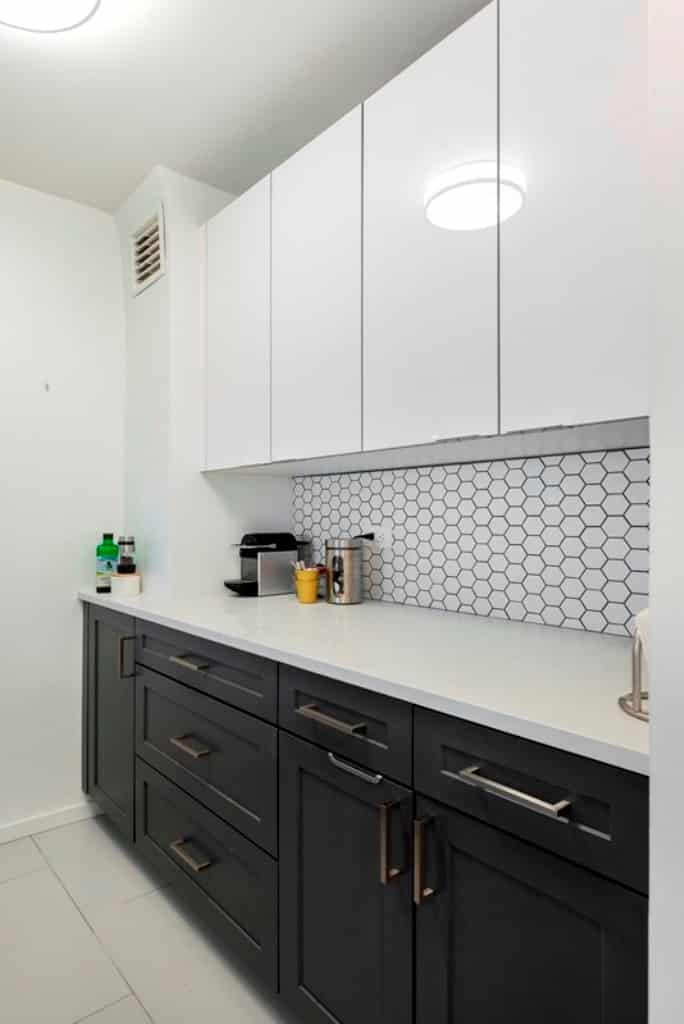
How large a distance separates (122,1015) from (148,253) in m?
2.50

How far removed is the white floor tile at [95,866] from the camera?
1944 millimetres

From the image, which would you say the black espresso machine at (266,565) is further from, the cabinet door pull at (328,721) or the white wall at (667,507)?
the white wall at (667,507)

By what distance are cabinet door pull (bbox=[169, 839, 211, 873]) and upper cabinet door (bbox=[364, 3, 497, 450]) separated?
123 centimetres

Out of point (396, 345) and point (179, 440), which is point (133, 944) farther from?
point (396, 345)

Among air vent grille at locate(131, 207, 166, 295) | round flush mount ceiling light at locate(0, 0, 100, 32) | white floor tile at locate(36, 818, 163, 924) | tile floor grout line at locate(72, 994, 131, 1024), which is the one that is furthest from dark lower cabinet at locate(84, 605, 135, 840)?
round flush mount ceiling light at locate(0, 0, 100, 32)

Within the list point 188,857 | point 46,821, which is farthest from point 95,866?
point 188,857

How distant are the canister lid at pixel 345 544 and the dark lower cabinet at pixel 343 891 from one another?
811 millimetres

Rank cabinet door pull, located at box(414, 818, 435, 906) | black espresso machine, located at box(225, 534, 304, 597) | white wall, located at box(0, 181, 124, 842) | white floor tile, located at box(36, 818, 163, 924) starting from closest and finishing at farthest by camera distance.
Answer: cabinet door pull, located at box(414, 818, 435, 906), white floor tile, located at box(36, 818, 163, 924), black espresso machine, located at box(225, 534, 304, 597), white wall, located at box(0, 181, 124, 842)

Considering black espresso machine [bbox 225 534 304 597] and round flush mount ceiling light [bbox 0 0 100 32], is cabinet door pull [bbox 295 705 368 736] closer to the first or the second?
black espresso machine [bbox 225 534 304 597]

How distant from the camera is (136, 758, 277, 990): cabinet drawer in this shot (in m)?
1.40

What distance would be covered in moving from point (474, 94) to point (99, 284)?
6.14 ft

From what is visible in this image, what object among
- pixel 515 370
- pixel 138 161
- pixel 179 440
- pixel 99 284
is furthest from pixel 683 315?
pixel 99 284

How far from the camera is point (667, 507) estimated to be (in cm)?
60

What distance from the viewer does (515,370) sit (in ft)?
4.15
